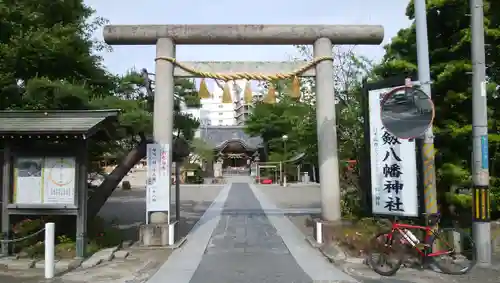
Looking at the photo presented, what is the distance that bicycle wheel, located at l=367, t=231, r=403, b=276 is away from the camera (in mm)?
7863

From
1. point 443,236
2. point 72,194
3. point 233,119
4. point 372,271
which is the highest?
point 233,119

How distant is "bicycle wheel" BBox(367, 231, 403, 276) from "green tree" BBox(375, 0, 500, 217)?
3.15 m

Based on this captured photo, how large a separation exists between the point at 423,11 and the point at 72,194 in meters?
8.42

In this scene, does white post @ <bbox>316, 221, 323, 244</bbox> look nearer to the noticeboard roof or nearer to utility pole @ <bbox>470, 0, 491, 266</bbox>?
utility pole @ <bbox>470, 0, 491, 266</bbox>

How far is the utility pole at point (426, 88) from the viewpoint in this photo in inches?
334

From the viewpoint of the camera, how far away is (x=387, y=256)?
797cm

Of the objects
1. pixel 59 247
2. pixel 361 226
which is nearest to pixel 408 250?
pixel 361 226

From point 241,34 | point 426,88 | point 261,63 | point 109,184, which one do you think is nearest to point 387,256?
point 426,88

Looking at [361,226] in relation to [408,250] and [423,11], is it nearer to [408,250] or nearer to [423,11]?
[408,250]

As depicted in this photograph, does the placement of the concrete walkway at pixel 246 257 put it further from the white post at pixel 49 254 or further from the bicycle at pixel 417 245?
the white post at pixel 49 254

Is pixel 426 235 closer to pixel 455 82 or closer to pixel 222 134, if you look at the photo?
pixel 455 82

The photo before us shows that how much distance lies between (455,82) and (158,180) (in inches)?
300

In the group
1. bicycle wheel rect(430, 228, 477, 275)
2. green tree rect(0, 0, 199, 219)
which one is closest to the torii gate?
green tree rect(0, 0, 199, 219)

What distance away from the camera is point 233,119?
348 ft
